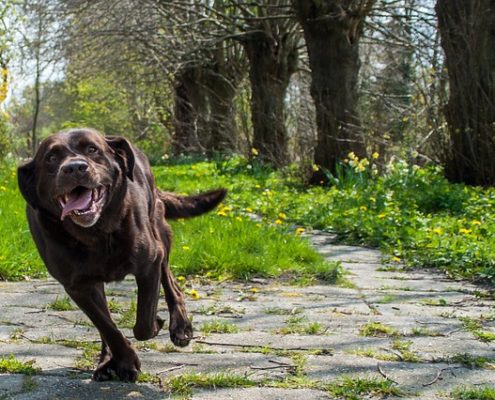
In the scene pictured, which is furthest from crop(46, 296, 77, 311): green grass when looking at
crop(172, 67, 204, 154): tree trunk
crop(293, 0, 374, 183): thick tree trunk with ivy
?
crop(172, 67, 204, 154): tree trunk

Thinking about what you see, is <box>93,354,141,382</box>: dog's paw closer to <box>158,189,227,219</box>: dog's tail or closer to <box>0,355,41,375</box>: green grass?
<box>0,355,41,375</box>: green grass

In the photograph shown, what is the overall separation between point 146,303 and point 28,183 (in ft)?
2.73

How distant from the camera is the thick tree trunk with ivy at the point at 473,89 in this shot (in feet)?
33.3

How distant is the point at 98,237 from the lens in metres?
3.56

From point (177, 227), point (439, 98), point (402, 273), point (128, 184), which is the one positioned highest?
point (439, 98)

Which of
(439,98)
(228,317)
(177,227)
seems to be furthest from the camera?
(439,98)

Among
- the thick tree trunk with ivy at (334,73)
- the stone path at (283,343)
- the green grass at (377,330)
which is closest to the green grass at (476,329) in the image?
the stone path at (283,343)

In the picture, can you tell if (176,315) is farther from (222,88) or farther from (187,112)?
(187,112)

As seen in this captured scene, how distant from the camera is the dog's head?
11.2 ft

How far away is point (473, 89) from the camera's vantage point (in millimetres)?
10227

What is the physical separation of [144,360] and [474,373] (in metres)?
1.59

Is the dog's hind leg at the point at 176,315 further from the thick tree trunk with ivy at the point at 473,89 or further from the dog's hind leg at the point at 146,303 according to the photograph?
the thick tree trunk with ivy at the point at 473,89

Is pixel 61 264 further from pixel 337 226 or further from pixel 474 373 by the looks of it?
pixel 337 226

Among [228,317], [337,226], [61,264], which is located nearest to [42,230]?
[61,264]
